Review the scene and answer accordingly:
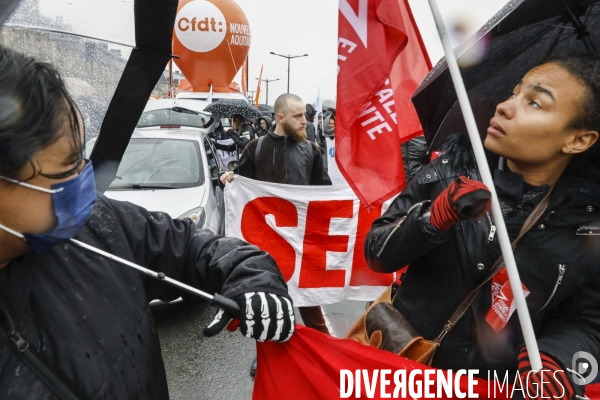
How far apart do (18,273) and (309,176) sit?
3393 mm

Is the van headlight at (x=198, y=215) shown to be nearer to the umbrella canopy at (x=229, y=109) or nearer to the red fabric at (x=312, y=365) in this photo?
the red fabric at (x=312, y=365)

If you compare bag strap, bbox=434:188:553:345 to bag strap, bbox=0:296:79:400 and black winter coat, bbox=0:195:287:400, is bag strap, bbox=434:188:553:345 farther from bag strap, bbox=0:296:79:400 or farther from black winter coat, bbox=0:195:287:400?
bag strap, bbox=0:296:79:400

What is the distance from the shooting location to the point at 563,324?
146cm

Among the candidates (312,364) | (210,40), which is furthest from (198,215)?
(210,40)

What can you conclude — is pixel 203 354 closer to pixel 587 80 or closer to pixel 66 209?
pixel 66 209

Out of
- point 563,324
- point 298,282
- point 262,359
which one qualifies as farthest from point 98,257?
point 298,282

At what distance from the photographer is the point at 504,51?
5.88ft

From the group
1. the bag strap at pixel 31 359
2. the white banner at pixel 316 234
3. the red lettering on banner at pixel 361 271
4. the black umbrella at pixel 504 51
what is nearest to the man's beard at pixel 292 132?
the white banner at pixel 316 234

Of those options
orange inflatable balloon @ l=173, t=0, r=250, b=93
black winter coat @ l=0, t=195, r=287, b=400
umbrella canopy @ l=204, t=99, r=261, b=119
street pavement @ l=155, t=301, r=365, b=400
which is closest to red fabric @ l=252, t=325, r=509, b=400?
black winter coat @ l=0, t=195, r=287, b=400

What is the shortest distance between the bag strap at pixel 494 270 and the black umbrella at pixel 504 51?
0.55 m

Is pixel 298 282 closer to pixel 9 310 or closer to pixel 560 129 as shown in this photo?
pixel 560 129

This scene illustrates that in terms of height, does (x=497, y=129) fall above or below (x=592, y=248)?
above

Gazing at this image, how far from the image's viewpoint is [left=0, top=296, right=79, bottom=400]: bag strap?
36.7 inches

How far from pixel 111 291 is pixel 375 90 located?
1.56 meters
